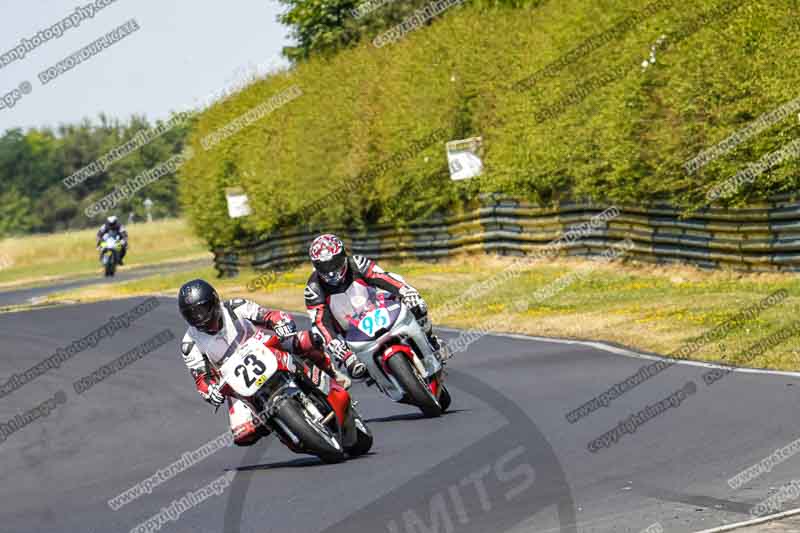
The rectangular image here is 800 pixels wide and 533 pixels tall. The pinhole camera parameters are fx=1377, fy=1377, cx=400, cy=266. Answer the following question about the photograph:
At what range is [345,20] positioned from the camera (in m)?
51.4

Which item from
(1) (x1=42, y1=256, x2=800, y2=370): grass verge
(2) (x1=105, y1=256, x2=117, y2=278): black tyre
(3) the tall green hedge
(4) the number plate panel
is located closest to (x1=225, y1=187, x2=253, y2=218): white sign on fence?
(3) the tall green hedge

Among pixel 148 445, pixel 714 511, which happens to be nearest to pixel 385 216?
pixel 148 445

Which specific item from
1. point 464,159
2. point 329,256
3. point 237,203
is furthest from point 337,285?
point 237,203

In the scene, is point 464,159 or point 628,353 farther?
point 464,159

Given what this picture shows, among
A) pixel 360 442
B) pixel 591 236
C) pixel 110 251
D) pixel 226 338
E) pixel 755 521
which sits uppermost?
pixel 110 251

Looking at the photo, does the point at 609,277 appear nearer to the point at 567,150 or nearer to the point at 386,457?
the point at 567,150

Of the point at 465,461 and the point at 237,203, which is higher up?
the point at 237,203

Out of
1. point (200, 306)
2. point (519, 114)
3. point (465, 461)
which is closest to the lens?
point (465, 461)

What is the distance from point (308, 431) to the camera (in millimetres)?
9648

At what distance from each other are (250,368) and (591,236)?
1571 cm

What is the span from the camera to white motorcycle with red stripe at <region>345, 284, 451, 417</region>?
452 inches

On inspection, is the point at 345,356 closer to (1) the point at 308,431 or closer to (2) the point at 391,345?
(2) the point at 391,345

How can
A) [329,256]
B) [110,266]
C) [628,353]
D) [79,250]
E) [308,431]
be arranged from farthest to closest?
[79,250] < [110,266] < [628,353] < [329,256] < [308,431]

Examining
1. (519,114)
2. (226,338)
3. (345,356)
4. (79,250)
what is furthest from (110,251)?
(79,250)
